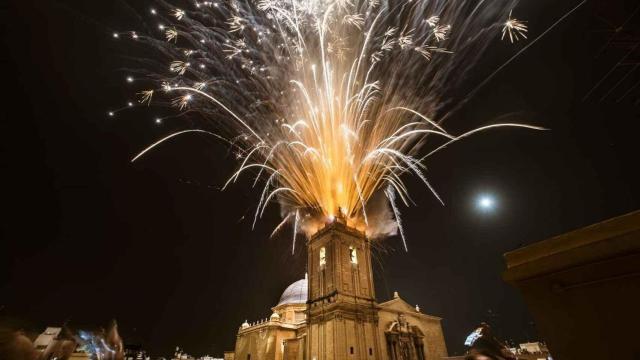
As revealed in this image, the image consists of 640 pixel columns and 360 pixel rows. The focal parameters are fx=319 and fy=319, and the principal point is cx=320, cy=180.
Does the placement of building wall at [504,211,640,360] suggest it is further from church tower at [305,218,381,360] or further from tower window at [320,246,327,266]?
tower window at [320,246,327,266]

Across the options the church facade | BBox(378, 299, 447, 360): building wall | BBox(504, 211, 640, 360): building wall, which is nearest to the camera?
BBox(504, 211, 640, 360): building wall

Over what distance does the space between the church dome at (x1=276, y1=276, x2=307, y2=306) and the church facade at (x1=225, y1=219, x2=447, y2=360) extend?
828cm

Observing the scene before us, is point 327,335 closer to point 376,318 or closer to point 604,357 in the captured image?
point 376,318

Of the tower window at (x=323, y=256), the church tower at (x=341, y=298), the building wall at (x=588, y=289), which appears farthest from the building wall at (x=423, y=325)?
the building wall at (x=588, y=289)

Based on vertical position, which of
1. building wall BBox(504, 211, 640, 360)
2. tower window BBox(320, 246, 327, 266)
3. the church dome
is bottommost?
building wall BBox(504, 211, 640, 360)

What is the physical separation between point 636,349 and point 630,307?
31cm

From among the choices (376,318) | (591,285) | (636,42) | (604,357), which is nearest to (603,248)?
(591,285)

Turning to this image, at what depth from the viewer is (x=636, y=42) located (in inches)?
399

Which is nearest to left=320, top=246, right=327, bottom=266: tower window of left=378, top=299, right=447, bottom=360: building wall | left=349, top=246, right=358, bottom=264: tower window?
left=349, top=246, right=358, bottom=264: tower window

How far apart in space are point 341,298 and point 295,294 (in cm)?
2267

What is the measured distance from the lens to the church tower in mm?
29922

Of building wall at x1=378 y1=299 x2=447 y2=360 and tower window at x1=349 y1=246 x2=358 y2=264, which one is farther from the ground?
tower window at x1=349 y1=246 x2=358 y2=264

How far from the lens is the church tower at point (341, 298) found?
29922 millimetres

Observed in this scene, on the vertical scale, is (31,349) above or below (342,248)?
below
